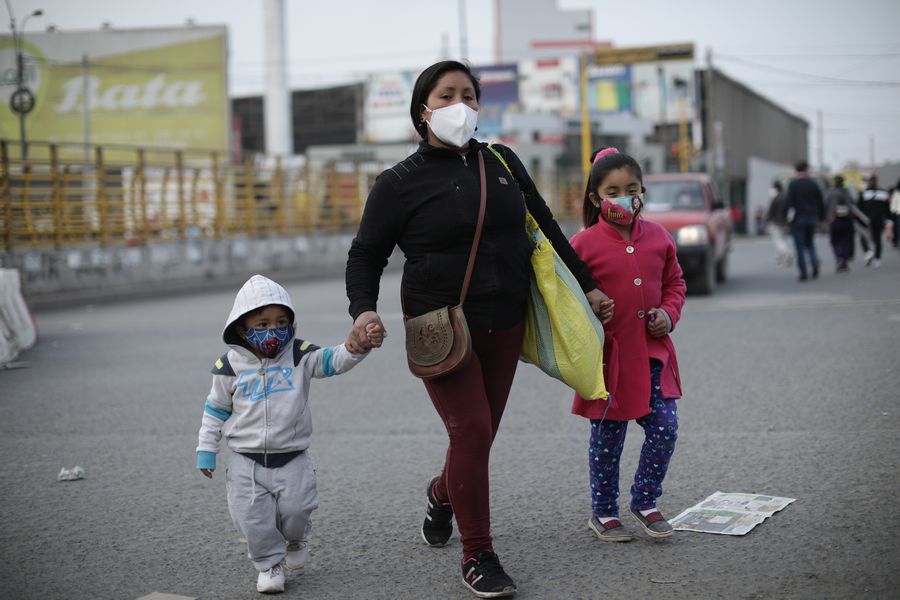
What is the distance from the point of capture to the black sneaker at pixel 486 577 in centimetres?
408

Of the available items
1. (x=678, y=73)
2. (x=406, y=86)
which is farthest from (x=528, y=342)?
(x=678, y=73)

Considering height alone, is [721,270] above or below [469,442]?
below

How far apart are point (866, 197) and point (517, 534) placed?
2116 centimetres

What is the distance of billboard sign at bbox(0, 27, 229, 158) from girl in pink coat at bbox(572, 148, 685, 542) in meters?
39.0

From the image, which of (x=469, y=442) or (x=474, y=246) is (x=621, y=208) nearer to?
(x=474, y=246)

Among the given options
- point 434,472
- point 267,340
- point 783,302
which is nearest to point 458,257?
point 267,340

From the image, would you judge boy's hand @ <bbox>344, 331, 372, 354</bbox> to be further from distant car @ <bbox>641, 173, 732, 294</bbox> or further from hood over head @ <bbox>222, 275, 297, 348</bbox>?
distant car @ <bbox>641, 173, 732, 294</bbox>

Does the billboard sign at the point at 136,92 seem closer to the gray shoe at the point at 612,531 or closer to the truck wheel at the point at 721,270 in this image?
the truck wheel at the point at 721,270

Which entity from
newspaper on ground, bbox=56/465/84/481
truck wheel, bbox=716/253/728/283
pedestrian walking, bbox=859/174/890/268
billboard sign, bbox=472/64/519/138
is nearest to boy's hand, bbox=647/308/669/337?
newspaper on ground, bbox=56/465/84/481

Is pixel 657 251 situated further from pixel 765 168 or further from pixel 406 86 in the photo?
pixel 765 168

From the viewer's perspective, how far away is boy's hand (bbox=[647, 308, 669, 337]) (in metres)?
4.71

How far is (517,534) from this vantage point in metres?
4.93

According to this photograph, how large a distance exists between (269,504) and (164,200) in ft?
69.3

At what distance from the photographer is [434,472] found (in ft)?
20.4
